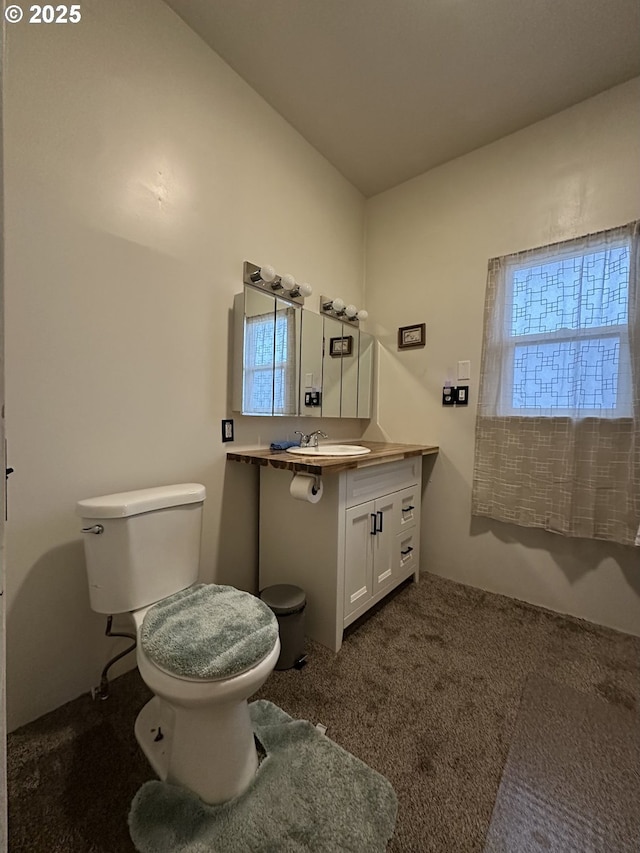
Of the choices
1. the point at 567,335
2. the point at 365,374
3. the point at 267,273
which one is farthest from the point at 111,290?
the point at 567,335

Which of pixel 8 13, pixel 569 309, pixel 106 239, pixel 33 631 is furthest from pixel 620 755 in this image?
pixel 8 13

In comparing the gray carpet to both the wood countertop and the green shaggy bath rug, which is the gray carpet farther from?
the wood countertop

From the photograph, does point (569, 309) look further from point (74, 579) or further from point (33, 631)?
point (33, 631)

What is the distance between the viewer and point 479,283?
207 centimetres

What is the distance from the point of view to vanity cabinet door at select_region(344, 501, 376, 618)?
1.54 metres

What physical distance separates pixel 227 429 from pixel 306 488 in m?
0.56

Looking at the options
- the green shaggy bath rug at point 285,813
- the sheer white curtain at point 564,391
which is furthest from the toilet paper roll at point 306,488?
the sheer white curtain at point 564,391

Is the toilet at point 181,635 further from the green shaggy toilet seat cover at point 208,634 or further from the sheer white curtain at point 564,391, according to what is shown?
the sheer white curtain at point 564,391

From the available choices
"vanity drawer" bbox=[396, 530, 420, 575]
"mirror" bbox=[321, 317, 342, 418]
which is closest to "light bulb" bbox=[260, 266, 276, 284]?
"mirror" bbox=[321, 317, 342, 418]

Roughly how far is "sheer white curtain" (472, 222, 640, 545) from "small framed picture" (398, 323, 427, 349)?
395 mm

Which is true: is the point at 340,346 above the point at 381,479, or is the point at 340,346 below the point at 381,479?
above

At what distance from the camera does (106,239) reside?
4.21 ft

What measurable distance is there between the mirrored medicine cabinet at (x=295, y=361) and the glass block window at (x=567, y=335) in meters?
0.91

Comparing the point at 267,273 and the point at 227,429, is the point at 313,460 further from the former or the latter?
the point at 267,273
